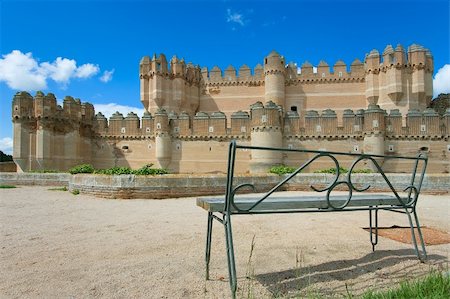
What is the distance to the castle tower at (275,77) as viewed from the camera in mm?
30594

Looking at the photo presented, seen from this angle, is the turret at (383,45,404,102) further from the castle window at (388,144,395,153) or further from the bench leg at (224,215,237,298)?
the bench leg at (224,215,237,298)

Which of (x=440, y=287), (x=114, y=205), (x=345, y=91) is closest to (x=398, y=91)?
(x=345, y=91)

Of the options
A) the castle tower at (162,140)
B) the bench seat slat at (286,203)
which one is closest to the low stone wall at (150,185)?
the bench seat slat at (286,203)

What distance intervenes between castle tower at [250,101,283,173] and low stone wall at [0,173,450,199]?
8538mm

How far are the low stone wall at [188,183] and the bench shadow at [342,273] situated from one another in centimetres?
764

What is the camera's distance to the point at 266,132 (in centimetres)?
2147

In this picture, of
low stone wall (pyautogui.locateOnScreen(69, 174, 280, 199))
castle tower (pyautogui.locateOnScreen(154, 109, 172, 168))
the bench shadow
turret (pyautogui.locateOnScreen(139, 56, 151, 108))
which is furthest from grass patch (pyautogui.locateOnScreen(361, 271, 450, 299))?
turret (pyautogui.locateOnScreen(139, 56, 151, 108))

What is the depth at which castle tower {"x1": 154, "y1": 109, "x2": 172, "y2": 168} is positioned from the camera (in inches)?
932

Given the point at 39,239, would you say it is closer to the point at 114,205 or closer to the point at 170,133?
the point at 114,205

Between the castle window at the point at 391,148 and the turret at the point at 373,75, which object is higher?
the turret at the point at 373,75

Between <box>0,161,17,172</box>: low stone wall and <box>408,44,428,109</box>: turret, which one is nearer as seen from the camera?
<box>0,161,17,172</box>: low stone wall

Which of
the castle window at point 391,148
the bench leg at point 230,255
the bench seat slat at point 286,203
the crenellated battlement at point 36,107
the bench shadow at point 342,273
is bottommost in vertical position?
the bench shadow at point 342,273

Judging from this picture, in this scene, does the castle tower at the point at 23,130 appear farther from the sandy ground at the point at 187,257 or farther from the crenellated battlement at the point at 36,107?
the sandy ground at the point at 187,257

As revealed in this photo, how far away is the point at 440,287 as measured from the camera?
8.57 feet
